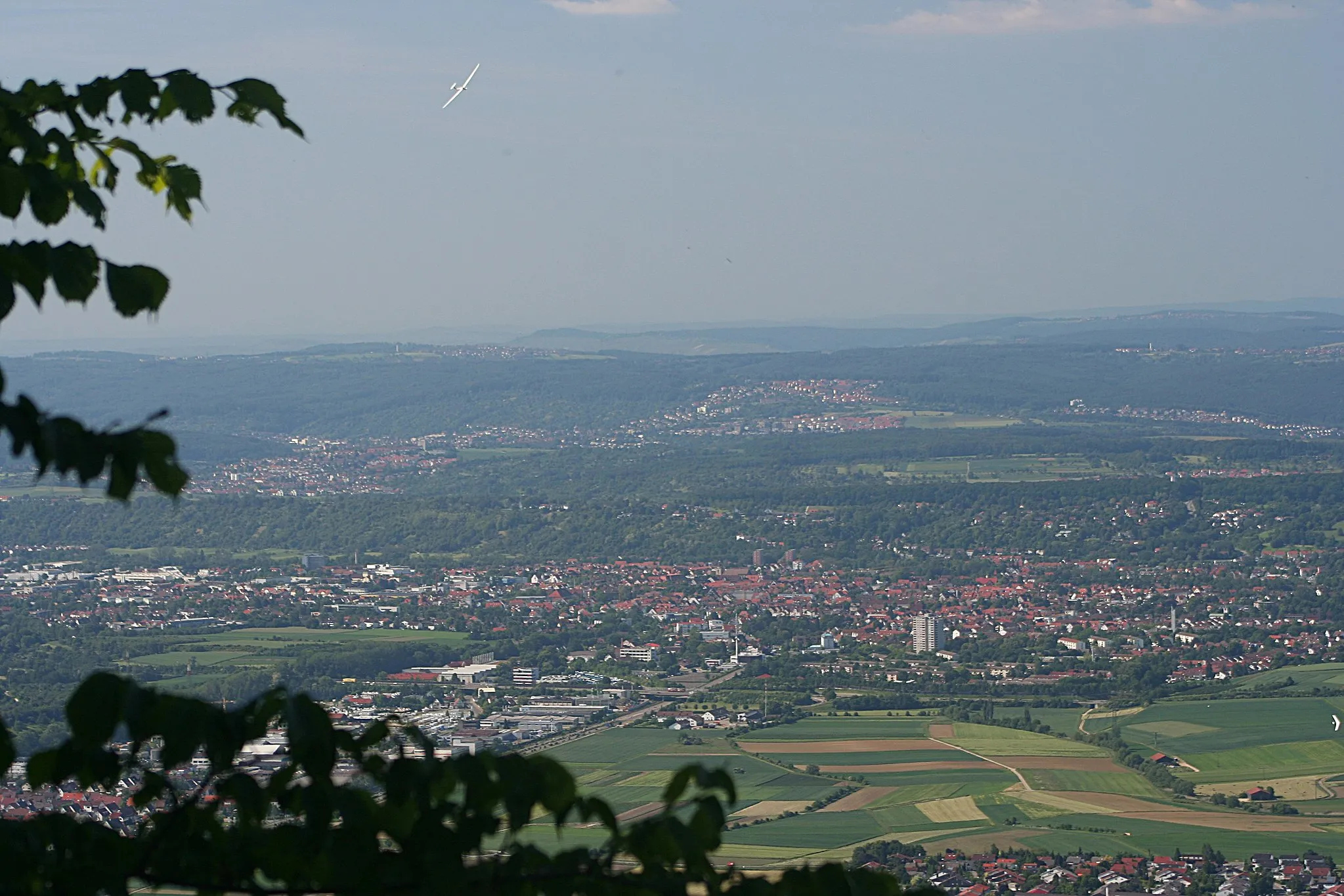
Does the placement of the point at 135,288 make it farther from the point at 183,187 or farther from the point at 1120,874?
the point at 1120,874

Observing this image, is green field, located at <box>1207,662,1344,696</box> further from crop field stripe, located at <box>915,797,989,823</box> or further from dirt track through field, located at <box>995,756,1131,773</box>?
crop field stripe, located at <box>915,797,989,823</box>

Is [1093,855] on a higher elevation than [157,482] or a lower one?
lower

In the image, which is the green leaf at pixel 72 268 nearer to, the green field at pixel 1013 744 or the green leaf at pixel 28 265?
the green leaf at pixel 28 265

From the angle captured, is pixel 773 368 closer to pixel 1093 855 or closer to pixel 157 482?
pixel 1093 855

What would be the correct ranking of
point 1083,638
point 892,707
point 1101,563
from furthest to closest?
point 1101,563, point 1083,638, point 892,707

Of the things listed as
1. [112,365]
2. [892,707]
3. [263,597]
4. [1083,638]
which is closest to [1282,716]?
[892,707]

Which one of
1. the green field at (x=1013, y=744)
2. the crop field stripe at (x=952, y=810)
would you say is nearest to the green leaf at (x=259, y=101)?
the crop field stripe at (x=952, y=810)

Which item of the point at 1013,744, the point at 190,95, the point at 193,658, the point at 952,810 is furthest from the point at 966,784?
the point at 190,95
